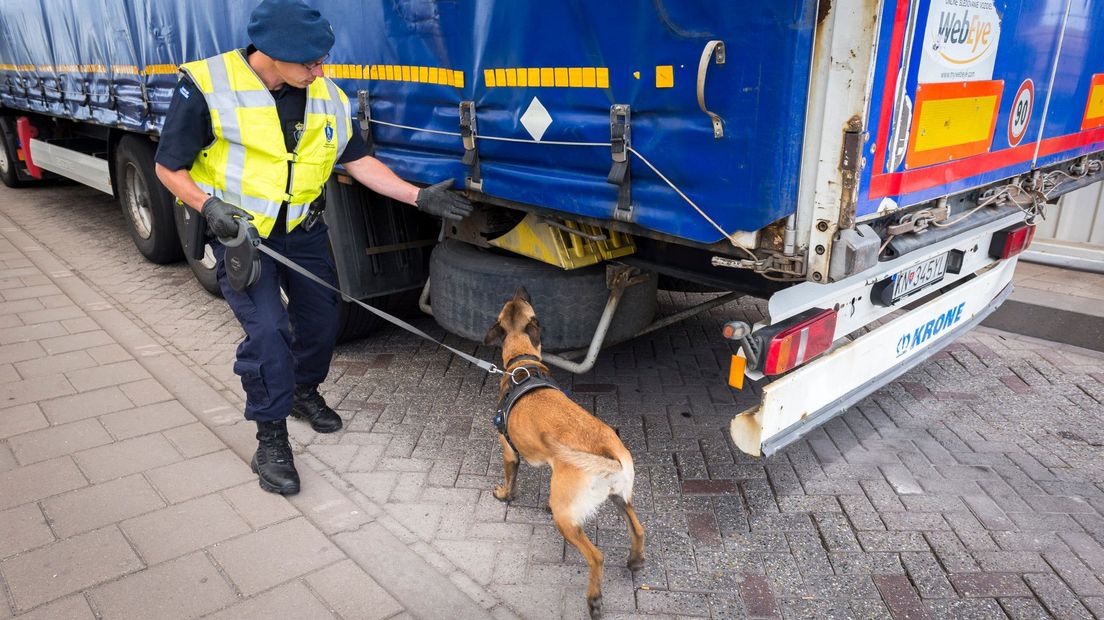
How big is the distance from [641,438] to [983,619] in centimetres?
153

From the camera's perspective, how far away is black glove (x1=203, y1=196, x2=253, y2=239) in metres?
2.54

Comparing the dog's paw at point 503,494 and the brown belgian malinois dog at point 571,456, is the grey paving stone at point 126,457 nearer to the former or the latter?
the dog's paw at point 503,494

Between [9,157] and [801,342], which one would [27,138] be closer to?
[9,157]

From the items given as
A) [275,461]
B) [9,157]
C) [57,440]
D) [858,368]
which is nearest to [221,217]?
[275,461]

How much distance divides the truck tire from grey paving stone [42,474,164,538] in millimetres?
1463

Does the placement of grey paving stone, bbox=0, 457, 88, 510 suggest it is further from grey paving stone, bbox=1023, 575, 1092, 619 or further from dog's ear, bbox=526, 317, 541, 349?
grey paving stone, bbox=1023, 575, 1092, 619

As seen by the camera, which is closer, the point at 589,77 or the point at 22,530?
the point at 589,77

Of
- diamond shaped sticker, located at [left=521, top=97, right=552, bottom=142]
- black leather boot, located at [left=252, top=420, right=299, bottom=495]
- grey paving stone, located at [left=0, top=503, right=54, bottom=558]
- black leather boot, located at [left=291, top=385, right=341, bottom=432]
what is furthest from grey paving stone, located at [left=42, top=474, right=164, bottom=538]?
diamond shaped sticker, located at [left=521, top=97, right=552, bottom=142]

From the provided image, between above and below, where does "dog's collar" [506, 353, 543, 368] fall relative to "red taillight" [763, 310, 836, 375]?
below

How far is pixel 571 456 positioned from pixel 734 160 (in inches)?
40.8

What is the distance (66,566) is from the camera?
2418 millimetres

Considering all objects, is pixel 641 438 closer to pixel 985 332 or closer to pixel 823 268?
pixel 823 268

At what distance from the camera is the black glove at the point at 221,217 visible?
8.32 ft

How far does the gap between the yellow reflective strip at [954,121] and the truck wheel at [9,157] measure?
34.9ft
